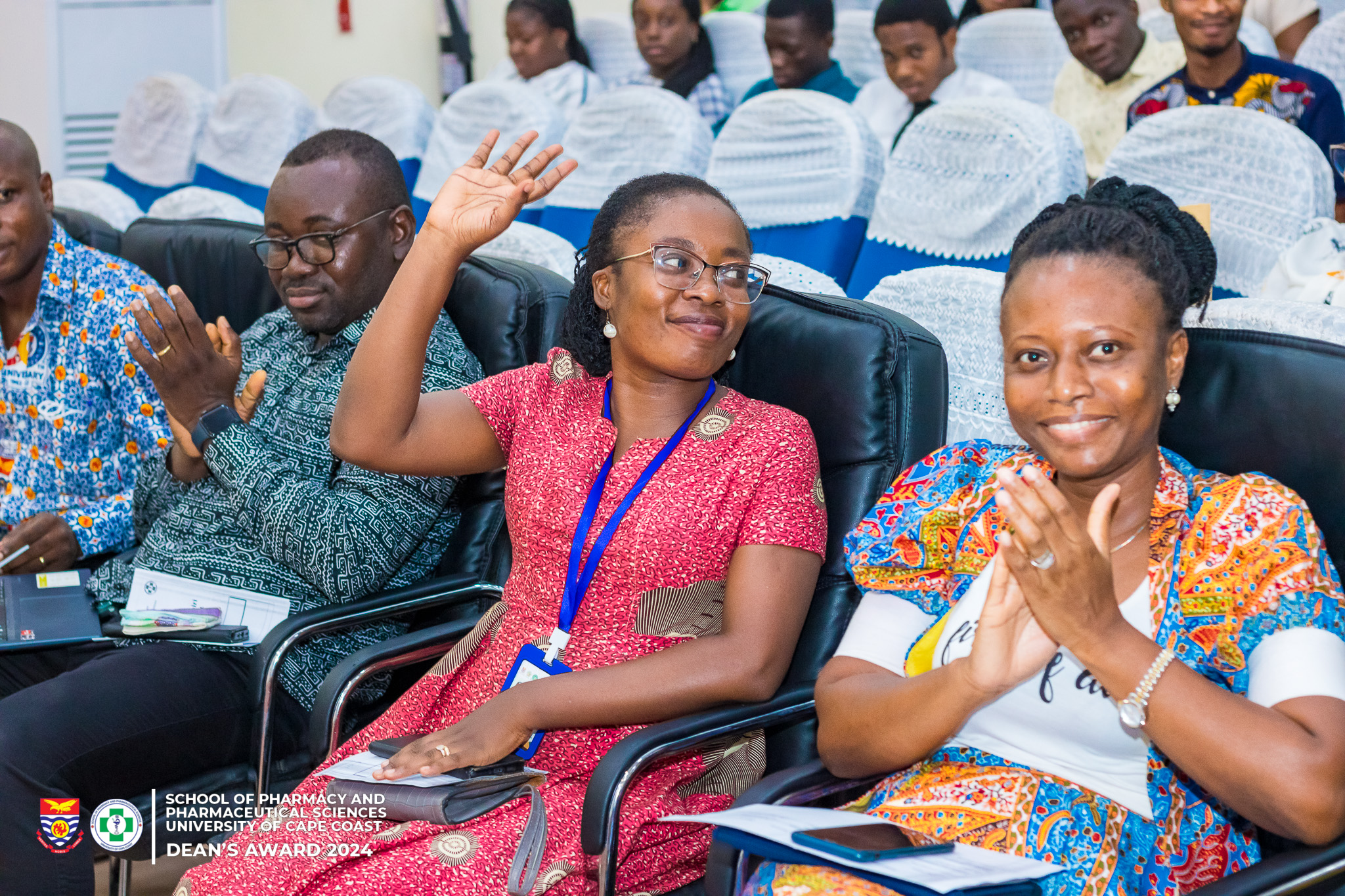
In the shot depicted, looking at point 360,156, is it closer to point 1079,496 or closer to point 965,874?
point 1079,496

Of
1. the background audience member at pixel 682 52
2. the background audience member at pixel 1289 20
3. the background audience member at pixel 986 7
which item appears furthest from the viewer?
the background audience member at pixel 682 52

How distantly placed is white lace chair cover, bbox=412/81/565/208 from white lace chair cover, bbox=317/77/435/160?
390 mm

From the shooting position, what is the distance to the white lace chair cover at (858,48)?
5.61 meters

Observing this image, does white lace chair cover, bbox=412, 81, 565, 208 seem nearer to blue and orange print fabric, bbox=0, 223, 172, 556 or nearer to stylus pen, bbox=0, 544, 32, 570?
blue and orange print fabric, bbox=0, 223, 172, 556

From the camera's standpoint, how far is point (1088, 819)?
1337 millimetres

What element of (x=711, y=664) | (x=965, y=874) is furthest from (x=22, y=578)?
(x=965, y=874)

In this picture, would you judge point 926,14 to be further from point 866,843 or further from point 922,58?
point 866,843

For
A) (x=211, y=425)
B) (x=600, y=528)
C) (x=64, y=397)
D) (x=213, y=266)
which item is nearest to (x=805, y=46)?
(x=213, y=266)

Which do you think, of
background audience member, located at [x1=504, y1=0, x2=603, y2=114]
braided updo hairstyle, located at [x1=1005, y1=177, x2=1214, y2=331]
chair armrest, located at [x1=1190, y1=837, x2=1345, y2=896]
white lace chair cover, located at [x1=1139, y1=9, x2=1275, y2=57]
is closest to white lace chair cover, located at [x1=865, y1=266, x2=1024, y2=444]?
braided updo hairstyle, located at [x1=1005, y1=177, x2=1214, y2=331]

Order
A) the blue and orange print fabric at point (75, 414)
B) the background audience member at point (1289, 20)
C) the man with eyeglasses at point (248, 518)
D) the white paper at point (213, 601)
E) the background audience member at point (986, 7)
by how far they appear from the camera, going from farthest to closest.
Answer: the background audience member at point (986, 7) → the background audience member at point (1289, 20) → the blue and orange print fabric at point (75, 414) → the white paper at point (213, 601) → the man with eyeglasses at point (248, 518)

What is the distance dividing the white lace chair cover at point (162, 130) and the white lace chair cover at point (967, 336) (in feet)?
14.7

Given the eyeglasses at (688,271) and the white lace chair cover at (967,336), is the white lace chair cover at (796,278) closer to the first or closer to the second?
the white lace chair cover at (967,336)

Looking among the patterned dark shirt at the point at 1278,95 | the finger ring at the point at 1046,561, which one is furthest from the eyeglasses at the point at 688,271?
the patterned dark shirt at the point at 1278,95

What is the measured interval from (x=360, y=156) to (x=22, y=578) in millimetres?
1020
